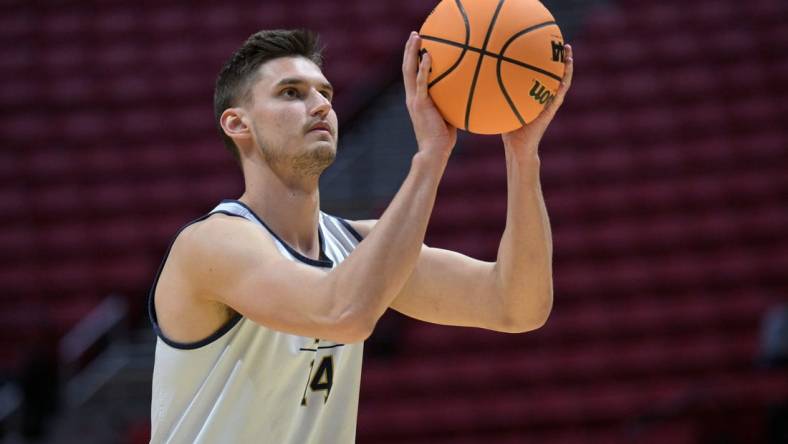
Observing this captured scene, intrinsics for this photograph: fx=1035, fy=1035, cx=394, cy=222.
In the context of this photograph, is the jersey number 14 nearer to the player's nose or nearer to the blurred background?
the player's nose

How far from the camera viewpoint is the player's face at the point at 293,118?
10.0 feet

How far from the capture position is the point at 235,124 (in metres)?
3.21

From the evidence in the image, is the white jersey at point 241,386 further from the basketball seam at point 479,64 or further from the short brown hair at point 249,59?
the basketball seam at point 479,64

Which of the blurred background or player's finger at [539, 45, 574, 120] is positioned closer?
player's finger at [539, 45, 574, 120]

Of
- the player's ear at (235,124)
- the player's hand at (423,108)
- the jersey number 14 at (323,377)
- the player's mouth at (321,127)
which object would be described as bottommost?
the jersey number 14 at (323,377)

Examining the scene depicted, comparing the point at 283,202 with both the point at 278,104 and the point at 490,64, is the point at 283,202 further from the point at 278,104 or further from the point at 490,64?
the point at 490,64

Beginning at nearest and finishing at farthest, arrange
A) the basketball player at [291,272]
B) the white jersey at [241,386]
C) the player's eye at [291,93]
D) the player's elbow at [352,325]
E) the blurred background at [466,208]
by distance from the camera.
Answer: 1. the player's elbow at [352,325]
2. the basketball player at [291,272]
3. the white jersey at [241,386]
4. the player's eye at [291,93]
5. the blurred background at [466,208]

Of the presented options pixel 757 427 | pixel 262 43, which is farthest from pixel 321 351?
pixel 757 427

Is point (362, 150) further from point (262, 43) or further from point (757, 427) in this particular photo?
point (262, 43)

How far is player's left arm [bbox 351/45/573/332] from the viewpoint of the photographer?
3.09 meters

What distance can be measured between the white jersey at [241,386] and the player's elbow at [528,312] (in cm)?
58

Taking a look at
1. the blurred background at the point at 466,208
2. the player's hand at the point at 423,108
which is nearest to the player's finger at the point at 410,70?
the player's hand at the point at 423,108

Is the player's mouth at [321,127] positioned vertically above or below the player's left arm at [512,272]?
above

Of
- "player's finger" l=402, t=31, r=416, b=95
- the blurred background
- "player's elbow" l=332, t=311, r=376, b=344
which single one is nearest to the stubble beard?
"player's finger" l=402, t=31, r=416, b=95
